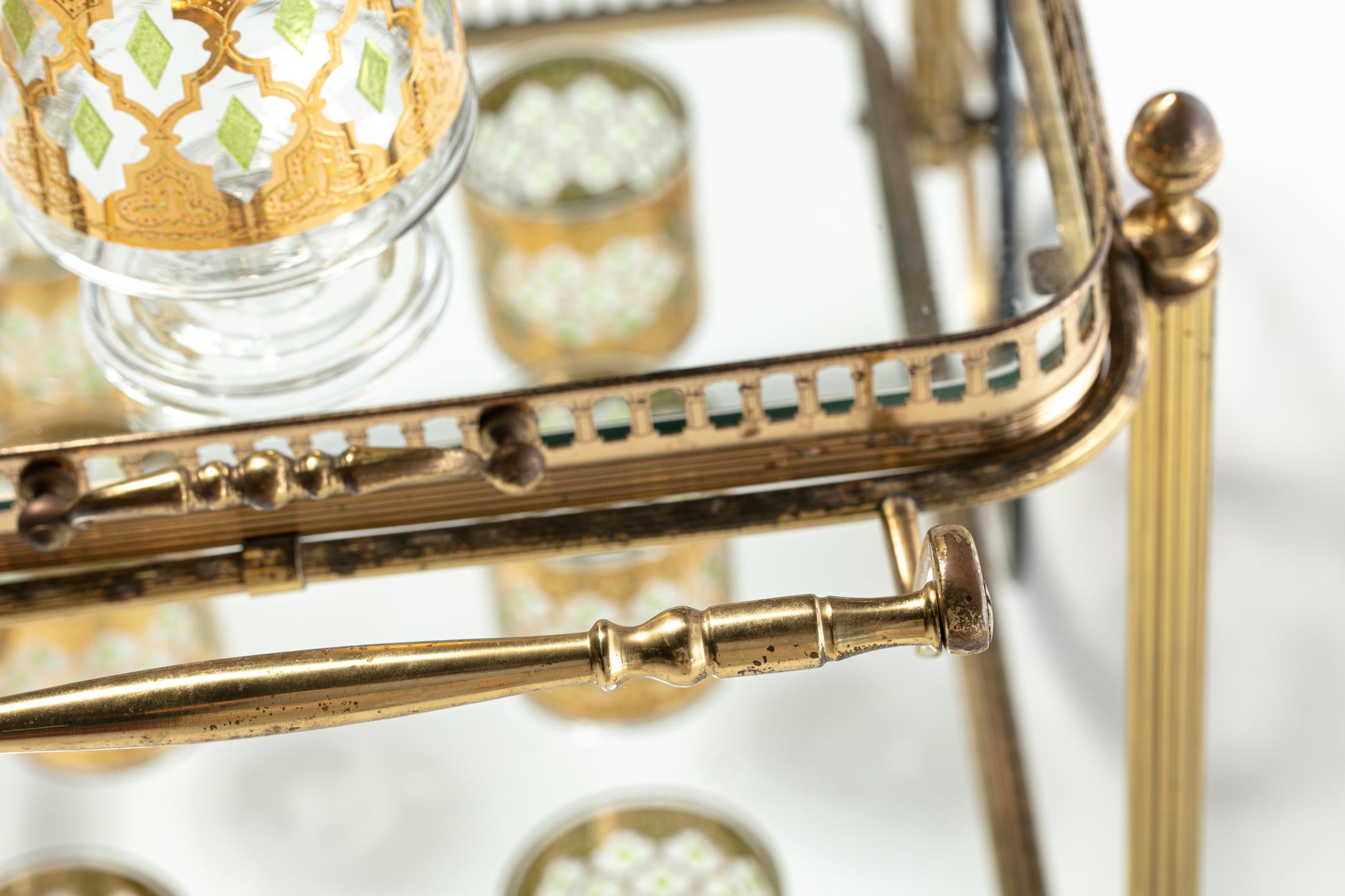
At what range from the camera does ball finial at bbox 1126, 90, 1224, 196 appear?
1.83ft

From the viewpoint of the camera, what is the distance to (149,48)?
487 millimetres

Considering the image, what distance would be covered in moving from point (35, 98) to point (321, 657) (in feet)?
0.58

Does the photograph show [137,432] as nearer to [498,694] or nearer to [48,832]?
[498,694]

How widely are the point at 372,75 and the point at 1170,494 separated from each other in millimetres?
314

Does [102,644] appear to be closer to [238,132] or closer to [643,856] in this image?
[643,856]

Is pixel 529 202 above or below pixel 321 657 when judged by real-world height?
above

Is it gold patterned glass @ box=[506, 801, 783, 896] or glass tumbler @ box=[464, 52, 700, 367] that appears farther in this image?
gold patterned glass @ box=[506, 801, 783, 896]

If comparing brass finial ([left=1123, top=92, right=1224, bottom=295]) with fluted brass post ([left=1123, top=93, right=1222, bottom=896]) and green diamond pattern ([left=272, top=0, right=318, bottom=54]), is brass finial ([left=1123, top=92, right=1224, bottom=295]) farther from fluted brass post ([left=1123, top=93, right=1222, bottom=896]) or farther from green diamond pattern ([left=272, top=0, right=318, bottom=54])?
green diamond pattern ([left=272, top=0, right=318, bottom=54])

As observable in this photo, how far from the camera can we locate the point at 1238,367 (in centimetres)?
110

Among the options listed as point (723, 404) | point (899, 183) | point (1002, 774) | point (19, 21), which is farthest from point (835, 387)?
point (1002, 774)

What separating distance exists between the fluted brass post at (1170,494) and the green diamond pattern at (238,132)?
0.89 feet

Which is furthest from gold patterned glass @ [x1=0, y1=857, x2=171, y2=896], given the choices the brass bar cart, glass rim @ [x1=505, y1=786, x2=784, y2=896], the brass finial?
the brass finial

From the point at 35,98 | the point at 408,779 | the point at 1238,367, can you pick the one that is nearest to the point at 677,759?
the point at 408,779

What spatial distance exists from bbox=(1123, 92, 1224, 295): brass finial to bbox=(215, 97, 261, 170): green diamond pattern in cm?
27
